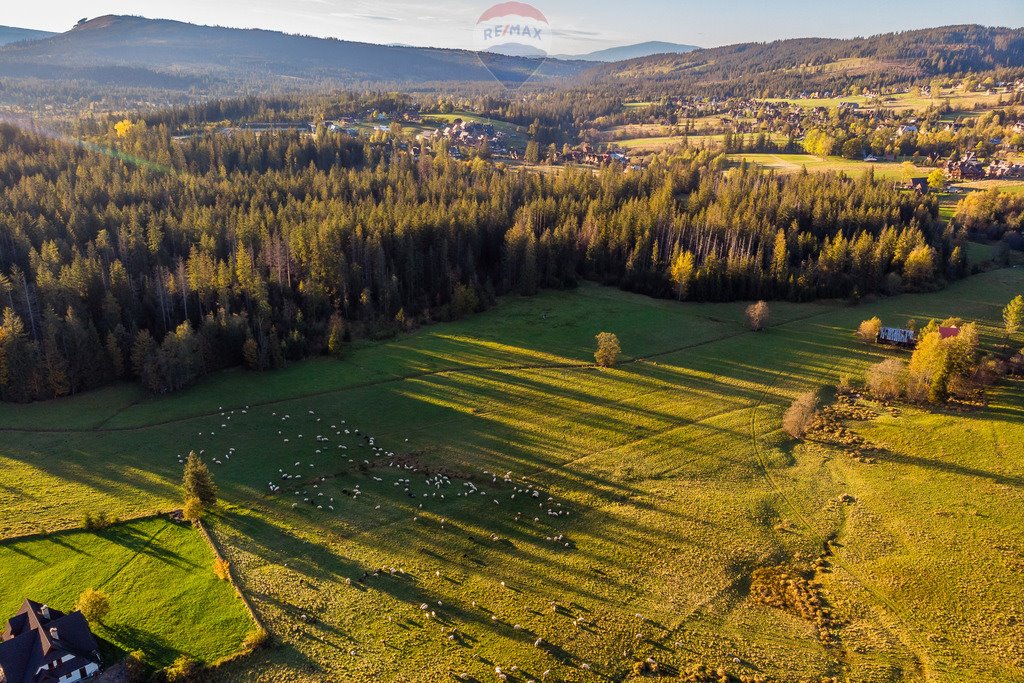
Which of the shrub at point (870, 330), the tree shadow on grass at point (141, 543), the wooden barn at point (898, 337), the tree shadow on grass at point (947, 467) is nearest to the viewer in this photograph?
the tree shadow on grass at point (141, 543)

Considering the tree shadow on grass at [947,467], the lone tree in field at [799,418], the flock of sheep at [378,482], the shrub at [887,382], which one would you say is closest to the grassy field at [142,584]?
the flock of sheep at [378,482]

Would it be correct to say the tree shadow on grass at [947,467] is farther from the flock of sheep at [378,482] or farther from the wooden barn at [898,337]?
the flock of sheep at [378,482]

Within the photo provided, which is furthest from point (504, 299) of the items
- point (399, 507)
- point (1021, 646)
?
point (1021, 646)

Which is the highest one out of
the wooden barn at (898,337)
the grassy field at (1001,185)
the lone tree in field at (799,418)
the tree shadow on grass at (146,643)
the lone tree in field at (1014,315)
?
the grassy field at (1001,185)

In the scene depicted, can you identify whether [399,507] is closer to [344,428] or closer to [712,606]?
[344,428]

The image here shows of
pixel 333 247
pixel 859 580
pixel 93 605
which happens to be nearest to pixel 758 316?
pixel 859 580

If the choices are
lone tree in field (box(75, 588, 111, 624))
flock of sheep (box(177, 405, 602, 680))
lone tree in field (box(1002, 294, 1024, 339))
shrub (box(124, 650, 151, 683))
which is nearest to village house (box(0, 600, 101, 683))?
lone tree in field (box(75, 588, 111, 624))

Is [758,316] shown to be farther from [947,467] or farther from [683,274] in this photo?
[947,467]
